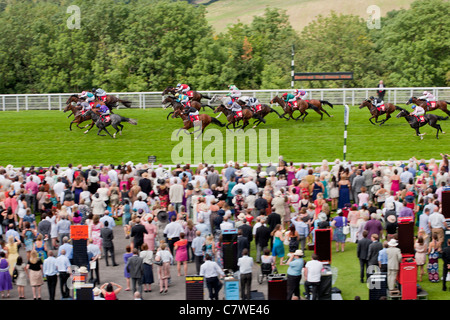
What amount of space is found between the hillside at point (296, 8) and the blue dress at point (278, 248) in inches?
2752

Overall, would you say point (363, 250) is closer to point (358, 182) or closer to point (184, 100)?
point (358, 182)

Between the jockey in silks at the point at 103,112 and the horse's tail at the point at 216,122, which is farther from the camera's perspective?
the horse's tail at the point at 216,122

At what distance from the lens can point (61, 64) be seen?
136 feet

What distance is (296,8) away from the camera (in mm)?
95125

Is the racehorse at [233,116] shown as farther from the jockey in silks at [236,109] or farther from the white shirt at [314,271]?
the white shirt at [314,271]

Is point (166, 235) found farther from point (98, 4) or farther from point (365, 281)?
point (98, 4)

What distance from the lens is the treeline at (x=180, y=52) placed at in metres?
39.5

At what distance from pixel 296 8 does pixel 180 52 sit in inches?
2316

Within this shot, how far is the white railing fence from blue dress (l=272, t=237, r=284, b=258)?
16.1 metres

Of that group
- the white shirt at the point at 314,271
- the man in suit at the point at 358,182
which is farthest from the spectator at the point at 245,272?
the man in suit at the point at 358,182

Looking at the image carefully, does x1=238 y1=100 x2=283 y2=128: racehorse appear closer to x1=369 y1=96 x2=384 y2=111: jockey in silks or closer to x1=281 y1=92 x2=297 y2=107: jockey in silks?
x1=281 y1=92 x2=297 y2=107: jockey in silks

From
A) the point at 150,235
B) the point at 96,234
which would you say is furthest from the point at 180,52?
the point at 150,235

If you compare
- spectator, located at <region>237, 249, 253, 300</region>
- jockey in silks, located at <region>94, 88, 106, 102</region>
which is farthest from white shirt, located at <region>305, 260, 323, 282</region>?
jockey in silks, located at <region>94, 88, 106, 102</region>

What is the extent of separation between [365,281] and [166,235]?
403cm
